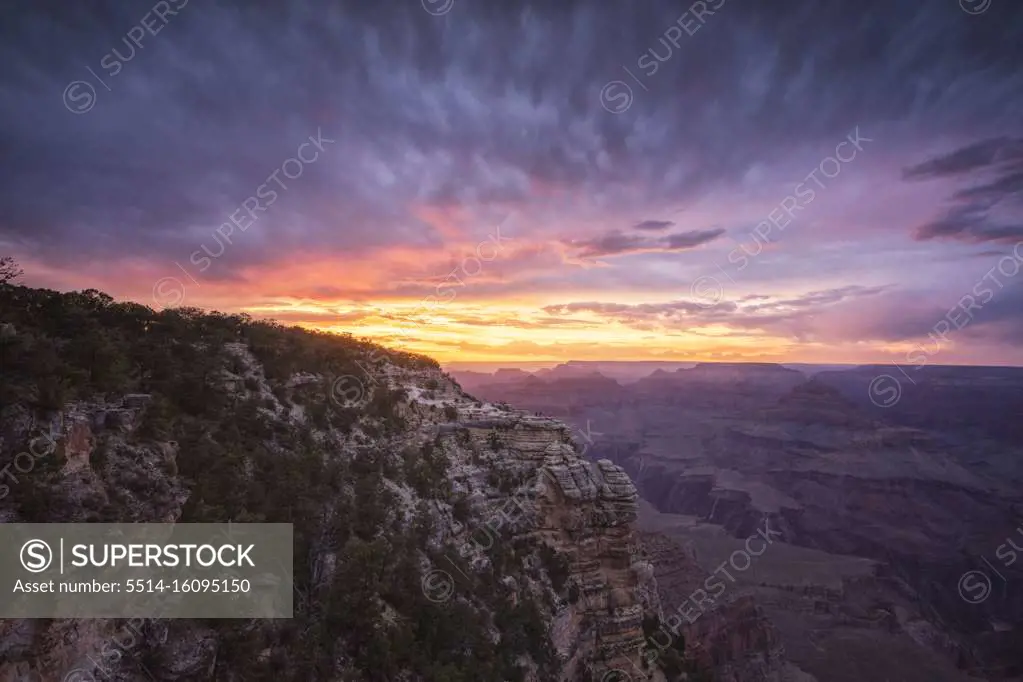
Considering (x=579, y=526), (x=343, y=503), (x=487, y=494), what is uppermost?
(x=343, y=503)

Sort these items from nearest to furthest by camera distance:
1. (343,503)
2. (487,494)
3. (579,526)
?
(343,503), (487,494), (579,526)

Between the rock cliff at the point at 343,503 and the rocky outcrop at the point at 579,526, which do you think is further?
the rocky outcrop at the point at 579,526

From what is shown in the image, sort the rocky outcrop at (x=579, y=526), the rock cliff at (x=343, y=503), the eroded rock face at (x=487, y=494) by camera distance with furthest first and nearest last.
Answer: the rocky outcrop at (x=579, y=526) → the eroded rock face at (x=487, y=494) → the rock cliff at (x=343, y=503)

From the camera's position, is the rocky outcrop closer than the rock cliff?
No

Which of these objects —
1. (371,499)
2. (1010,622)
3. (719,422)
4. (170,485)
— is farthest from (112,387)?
(719,422)

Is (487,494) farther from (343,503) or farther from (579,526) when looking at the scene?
(343,503)

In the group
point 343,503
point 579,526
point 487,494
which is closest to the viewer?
point 343,503

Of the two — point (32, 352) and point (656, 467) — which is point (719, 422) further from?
point (32, 352)

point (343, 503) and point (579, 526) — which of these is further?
point (579, 526)

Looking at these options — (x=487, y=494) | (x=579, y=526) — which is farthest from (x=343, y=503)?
(x=579, y=526)

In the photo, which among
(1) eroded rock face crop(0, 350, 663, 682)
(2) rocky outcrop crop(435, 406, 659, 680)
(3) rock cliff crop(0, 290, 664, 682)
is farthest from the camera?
(2) rocky outcrop crop(435, 406, 659, 680)

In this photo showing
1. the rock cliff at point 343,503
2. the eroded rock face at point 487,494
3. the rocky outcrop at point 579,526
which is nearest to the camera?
the rock cliff at point 343,503

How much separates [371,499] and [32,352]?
1060 cm

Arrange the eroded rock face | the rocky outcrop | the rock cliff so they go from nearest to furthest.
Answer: the rock cliff
the eroded rock face
the rocky outcrop
